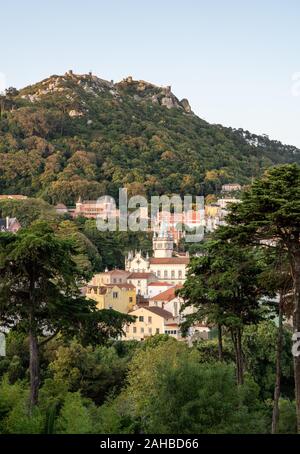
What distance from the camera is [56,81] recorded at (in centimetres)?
16062

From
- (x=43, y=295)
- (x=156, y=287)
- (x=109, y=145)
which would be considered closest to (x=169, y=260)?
(x=156, y=287)

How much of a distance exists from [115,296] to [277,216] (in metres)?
44.5

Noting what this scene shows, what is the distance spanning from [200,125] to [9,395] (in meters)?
153

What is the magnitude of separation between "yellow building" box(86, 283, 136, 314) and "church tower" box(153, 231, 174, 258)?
776 inches

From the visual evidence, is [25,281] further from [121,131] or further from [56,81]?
[56,81]

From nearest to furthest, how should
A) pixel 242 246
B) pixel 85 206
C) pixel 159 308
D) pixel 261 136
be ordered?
pixel 242 246, pixel 159 308, pixel 85 206, pixel 261 136

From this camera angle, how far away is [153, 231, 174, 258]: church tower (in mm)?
79375

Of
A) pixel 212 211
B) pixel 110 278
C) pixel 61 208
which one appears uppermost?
pixel 212 211

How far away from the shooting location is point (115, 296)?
58219 mm

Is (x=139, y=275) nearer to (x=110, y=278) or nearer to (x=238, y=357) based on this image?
(x=110, y=278)

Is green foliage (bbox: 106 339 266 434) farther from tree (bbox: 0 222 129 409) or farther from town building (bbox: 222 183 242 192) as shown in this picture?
town building (bbox: 222 183 242 192)

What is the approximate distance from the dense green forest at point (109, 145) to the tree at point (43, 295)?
83.9 metres

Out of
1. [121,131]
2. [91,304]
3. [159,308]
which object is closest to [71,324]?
[91,304]

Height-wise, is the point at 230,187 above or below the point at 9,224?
above
